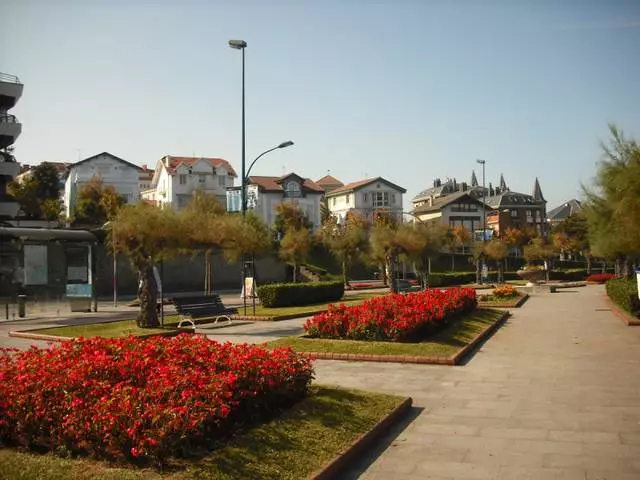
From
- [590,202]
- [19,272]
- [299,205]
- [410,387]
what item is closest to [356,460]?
[410,387]

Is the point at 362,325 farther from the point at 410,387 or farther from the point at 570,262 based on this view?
the point at 570,262

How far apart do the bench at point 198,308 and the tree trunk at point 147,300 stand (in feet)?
2.88

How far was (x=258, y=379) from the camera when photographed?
7.66 m

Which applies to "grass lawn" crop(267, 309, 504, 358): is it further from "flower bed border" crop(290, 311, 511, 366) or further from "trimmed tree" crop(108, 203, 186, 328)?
"trimmed tree" crop(108, 203, 186, 328)

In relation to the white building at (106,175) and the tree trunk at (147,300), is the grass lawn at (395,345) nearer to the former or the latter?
the tree trunk at (147,300)

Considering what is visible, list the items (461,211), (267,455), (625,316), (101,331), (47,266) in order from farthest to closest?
(461,211), (47,266), (625,316), (101,331), (267,455)

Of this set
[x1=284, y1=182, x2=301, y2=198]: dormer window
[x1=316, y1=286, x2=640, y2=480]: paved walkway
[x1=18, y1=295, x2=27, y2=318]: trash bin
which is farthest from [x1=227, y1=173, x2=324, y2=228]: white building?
[x1=316, y1=286, x2=640, y2=480]: paved walkway

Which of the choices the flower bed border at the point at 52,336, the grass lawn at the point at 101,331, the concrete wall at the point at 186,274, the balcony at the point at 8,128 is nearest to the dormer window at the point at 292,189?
the concrete wall at the point at 186,274

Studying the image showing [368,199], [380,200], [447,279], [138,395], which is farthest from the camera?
[380,200]

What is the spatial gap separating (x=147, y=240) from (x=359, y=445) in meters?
13.2

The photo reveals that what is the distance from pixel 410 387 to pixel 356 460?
3795 millimetres

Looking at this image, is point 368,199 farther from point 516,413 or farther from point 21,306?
point 516,413

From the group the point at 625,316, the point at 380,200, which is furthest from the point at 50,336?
the point at 380,200

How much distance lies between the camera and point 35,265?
26.3 metres
